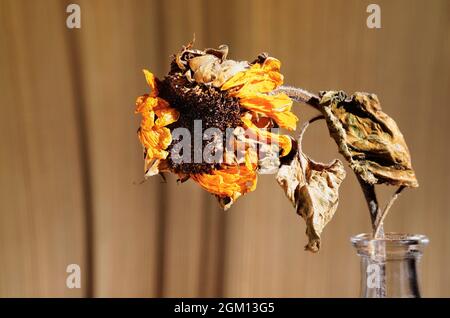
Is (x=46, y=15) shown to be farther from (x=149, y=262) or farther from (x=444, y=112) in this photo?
(x=444, y=112)

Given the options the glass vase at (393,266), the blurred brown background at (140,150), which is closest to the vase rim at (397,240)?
the glass vase at (393,266)

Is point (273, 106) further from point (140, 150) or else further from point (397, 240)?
point (140, 150)

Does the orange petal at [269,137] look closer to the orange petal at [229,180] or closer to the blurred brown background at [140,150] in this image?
the orange petal at [229,180]

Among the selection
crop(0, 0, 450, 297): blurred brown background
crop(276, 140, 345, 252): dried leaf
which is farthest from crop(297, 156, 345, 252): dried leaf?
crop(0, 0, 450, 297): blurred brown background

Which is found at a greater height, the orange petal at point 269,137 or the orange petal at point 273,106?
→ the orange petal at point 273,106

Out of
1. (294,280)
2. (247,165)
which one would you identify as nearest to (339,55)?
(294,280)

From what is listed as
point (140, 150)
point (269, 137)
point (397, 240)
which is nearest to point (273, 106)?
point (269, 137)

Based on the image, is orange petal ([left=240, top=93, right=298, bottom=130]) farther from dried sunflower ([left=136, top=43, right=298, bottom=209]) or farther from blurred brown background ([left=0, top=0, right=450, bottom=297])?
blurred brown background ([left=0, top=0, right=450, bottom=297])
